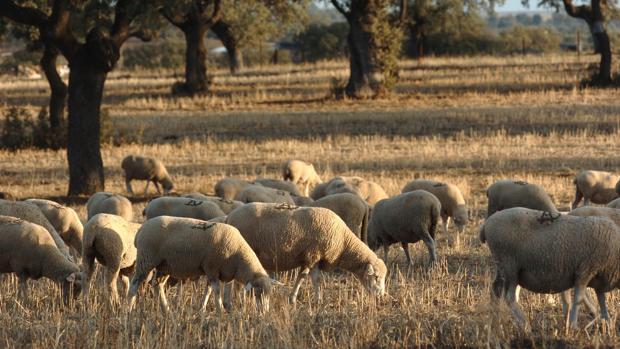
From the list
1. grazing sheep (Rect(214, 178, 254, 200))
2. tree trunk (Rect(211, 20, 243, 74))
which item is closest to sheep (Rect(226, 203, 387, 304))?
grazing sheep (Rect(214, 178, 254, 200))

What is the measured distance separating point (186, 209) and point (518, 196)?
4.78 m

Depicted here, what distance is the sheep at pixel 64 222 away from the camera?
43.9ft

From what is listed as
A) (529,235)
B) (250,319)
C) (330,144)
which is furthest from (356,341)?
(330,144)

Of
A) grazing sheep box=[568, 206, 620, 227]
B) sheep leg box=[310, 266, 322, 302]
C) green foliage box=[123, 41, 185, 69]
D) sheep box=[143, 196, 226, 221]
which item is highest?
grazing sheep box=[568, 206, 620, 227]

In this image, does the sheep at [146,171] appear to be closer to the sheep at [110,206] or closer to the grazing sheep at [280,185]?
the grazing sheep at [280,185]

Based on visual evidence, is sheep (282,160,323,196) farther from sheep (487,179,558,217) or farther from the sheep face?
the sheep face

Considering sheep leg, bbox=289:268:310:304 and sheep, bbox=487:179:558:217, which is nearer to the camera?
sheep leg, bbox=289:268:310:304

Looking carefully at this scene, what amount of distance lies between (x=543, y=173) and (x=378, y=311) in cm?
1311

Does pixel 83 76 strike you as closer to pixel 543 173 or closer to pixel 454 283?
pixel 543 173

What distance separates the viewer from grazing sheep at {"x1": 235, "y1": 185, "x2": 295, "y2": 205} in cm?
1578

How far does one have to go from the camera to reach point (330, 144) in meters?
28.3

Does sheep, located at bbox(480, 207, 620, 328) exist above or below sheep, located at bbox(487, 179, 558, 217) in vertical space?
above

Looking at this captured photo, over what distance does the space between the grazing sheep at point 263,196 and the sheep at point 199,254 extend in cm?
543

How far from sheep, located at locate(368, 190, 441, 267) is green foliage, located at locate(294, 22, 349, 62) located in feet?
Result: 228
